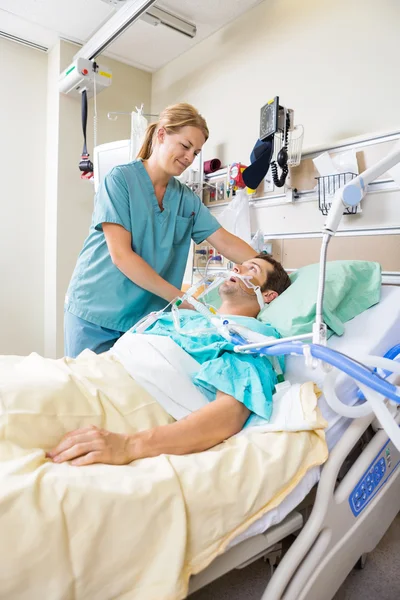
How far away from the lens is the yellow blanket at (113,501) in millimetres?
694

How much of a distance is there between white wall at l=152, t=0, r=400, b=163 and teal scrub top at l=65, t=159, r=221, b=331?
2.62 feet

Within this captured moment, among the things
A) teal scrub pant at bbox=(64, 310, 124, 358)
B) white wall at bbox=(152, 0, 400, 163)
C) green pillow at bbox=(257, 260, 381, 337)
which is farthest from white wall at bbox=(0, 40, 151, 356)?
green pillow at bbox=(257, 260, 381, 337)

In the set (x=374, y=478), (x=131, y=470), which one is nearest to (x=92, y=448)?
(x=131, y=470)

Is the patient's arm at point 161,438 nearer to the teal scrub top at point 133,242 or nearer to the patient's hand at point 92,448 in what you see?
the patient's hand at point 92,448

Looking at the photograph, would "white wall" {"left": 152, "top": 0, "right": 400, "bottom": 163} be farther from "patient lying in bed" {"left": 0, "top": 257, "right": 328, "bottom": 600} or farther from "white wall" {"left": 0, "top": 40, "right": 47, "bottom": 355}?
"patient lying in bed" {"left": 0, "top": 257, "right": 328, "bottom": 600}

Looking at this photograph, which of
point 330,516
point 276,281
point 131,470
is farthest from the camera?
point 276,281

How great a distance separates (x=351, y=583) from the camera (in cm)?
130

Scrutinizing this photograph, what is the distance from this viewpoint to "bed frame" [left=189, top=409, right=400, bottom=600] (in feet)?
2.93

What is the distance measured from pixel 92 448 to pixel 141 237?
1.06 meters

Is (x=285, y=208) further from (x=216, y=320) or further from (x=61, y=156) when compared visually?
(x=61, y=156)

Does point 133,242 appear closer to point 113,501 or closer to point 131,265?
point 131,265

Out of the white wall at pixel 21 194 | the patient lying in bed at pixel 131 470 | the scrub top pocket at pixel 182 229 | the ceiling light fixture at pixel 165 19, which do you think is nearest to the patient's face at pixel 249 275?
the patient lying in bed at pixel 131 470

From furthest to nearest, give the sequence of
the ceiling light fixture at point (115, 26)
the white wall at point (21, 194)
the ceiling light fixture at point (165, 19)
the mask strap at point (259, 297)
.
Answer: the white wall at point (21, 194) < the ceiling light fixture at point (165, 19) < the ceiling light fixture at point (115, 26) < the mask strap at point (259, 297)

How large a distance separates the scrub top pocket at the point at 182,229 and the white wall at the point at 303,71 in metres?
0.75
